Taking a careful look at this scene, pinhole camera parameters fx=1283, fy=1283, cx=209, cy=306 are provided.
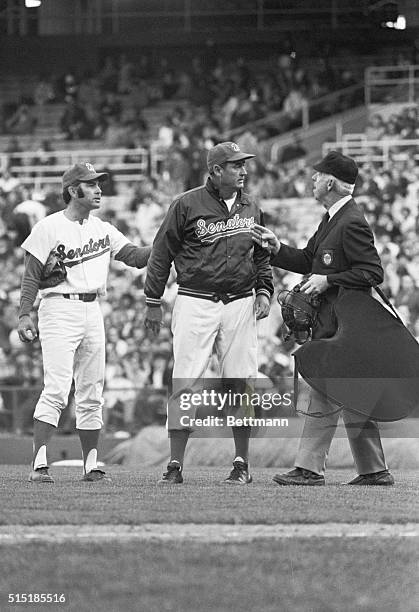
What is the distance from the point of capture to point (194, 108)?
81.0 feet

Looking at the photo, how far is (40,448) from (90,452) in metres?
0.38

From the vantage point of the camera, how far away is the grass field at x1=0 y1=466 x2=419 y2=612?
4.29 m

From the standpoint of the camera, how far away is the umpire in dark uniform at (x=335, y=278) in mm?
7219

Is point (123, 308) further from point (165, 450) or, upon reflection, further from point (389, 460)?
point (389, 460)

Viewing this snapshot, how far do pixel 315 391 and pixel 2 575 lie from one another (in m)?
3.06

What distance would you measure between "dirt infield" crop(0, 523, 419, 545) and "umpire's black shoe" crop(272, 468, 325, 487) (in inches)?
72.7

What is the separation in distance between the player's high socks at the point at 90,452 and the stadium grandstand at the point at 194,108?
819cm

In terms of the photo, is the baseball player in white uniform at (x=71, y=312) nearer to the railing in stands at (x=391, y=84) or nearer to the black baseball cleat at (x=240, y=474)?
the black baseball cleat at (x=240, y=474)

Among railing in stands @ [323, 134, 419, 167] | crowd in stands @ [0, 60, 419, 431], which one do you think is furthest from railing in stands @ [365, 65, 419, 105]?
railing in stands @ [323, 134, 419, 167]

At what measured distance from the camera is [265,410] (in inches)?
424

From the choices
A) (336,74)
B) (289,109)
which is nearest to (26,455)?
(289,109)

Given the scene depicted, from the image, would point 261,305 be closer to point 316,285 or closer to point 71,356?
point 316,285

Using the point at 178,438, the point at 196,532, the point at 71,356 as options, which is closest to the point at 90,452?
the point at 71,356

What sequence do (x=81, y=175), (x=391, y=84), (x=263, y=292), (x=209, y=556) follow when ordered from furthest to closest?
(x=391, y=84)
(x=81, y=175)
(x=263, y=292)
(x=209, y=556)
